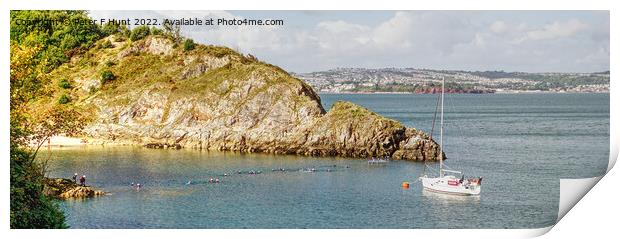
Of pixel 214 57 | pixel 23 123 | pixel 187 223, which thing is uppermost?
pixel 214 57

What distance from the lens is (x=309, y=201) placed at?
26.9 meters

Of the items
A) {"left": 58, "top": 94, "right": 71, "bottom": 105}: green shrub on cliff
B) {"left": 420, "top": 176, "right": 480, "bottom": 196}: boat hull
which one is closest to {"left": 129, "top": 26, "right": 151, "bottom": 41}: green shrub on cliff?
{"left": 58, "top": 94, "right": 71, "bottom": 105}: green shrub on cliff

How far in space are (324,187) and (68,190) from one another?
26.5ft

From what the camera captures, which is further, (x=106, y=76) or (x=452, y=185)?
(x=106, y=76)

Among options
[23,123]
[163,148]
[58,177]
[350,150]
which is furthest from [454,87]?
[23,123]

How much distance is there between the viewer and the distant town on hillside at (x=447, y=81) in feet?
108

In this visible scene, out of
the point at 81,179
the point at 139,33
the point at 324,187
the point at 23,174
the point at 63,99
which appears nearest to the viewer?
the point at 23,174

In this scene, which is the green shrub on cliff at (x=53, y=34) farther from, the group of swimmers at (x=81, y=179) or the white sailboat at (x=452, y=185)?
the white sailboat at (x=452, y=185)

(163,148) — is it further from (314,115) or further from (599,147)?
(599,147)

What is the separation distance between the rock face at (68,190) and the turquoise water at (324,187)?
49cm

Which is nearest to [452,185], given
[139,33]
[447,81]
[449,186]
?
[449,186]

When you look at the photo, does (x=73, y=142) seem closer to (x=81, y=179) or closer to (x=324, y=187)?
(x=81, y=179)

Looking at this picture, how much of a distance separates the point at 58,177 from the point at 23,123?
552cm

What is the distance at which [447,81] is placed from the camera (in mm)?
33500
